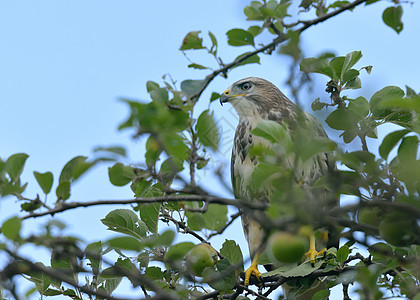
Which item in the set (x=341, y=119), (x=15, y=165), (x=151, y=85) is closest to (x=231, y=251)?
(x=341, y=119)

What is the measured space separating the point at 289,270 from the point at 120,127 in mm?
2543

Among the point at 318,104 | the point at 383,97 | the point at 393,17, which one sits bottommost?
the point at 393,17

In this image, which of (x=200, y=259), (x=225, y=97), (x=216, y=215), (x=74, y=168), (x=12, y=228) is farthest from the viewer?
(x=225, y=97)

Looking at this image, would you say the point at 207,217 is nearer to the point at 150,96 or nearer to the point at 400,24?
the point at 150,96

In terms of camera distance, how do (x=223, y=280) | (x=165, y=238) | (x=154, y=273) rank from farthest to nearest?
(x=154, y=273), (x=223, y=280), (x=165, y=238)

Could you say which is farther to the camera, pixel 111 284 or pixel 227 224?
pixel 111 284

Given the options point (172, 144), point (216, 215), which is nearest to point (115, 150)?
point (172, 144)

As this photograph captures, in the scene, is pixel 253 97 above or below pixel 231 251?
above

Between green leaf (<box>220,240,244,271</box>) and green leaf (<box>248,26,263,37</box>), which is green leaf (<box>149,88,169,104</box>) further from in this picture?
green leaf (<box>220,240,244,271</box>)

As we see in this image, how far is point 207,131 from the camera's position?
2.33m

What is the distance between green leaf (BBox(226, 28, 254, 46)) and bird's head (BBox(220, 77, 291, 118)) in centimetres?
335

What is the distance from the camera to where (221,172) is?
2.12 meters

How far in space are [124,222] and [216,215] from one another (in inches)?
56.7

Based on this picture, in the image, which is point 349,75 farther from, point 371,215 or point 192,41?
point 371,215
